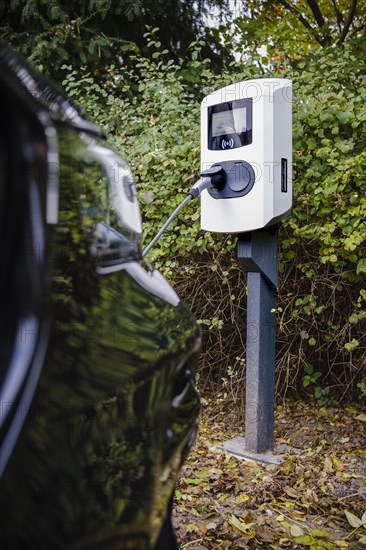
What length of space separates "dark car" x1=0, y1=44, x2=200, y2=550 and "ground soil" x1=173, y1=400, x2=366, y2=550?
171 centimetres

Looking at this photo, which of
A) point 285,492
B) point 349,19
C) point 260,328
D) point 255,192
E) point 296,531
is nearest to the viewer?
point 296,531

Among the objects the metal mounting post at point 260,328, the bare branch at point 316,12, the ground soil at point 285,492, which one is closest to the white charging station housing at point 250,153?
the metal mounting post at point 260,328

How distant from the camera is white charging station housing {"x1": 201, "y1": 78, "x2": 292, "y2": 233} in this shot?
318 centimetres

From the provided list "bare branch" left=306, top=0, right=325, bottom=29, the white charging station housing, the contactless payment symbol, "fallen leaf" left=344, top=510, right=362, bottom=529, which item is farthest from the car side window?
"bare branch" left=306, top=0, right=325, bottom=29

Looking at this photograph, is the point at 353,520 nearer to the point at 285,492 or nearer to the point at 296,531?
the point at 296,531

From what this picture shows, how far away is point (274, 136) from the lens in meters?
3.20

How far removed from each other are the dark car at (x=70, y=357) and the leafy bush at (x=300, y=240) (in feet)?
7.72

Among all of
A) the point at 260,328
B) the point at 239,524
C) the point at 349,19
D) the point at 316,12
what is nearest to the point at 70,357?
the point at 239,524

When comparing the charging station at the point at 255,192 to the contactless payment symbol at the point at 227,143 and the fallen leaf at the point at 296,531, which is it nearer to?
the contactless payment symbol at the point at 227,143

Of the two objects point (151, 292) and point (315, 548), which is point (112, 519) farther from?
point (315, 548)

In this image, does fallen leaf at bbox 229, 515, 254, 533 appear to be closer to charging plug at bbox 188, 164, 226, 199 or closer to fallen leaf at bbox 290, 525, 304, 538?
fallen leaf at bbox 290, 525, 304, 538

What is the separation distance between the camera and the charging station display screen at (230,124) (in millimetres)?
3242

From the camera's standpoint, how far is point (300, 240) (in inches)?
153

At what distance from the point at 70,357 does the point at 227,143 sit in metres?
2.57
